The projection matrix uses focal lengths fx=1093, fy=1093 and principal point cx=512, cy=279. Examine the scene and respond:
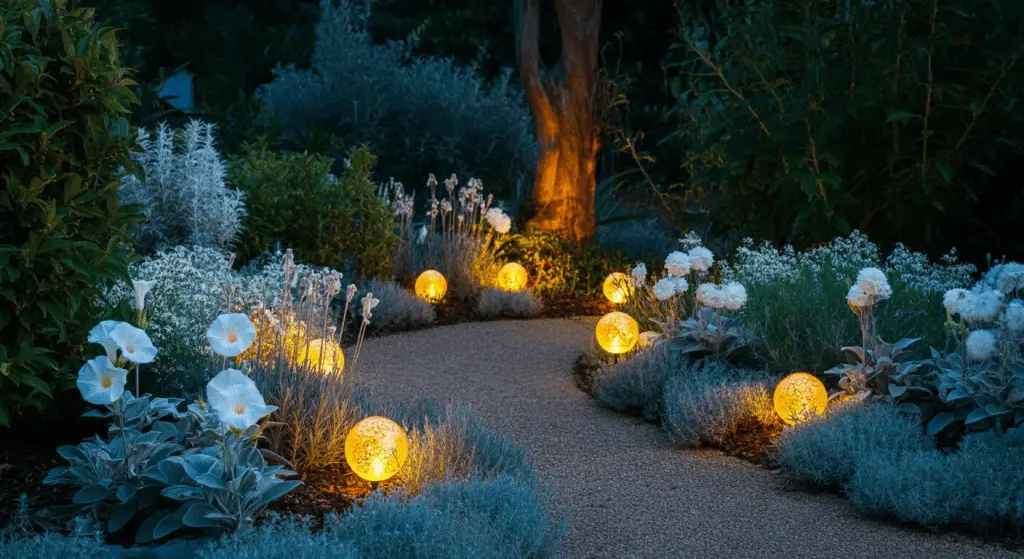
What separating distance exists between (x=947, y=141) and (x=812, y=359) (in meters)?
2.30

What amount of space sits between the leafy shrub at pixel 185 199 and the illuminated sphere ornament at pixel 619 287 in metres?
2.52

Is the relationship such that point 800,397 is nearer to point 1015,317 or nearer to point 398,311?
point 1015,317

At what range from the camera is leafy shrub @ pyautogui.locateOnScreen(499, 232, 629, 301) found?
332 inches

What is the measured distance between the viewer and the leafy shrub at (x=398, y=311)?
7.26m

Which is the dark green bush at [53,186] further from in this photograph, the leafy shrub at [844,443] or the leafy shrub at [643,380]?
the leafy shrub at [844,443]

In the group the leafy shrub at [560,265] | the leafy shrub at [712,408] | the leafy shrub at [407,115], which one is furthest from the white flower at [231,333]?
the leafy shrub at [407,115]

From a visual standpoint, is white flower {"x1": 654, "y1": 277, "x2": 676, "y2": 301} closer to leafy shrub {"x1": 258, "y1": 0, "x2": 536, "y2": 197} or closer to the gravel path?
the gravel path

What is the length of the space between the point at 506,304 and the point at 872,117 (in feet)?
9.00

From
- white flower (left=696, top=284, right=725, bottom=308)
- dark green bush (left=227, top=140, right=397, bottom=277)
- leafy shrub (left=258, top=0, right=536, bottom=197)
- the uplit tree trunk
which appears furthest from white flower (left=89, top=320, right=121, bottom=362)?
leafy shrub (left=258, top=0, right=536, bottom=197)

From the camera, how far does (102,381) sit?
3137 millimetres

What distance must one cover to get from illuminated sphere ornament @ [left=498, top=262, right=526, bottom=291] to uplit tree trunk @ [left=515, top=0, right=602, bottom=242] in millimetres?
931

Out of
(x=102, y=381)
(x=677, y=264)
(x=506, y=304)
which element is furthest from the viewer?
(x=506, y=304)

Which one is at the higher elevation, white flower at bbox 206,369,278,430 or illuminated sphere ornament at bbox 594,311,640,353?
illuminated sphere ornament at bbox 594,311,640,353

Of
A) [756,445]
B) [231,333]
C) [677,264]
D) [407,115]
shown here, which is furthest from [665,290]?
[407,115]
